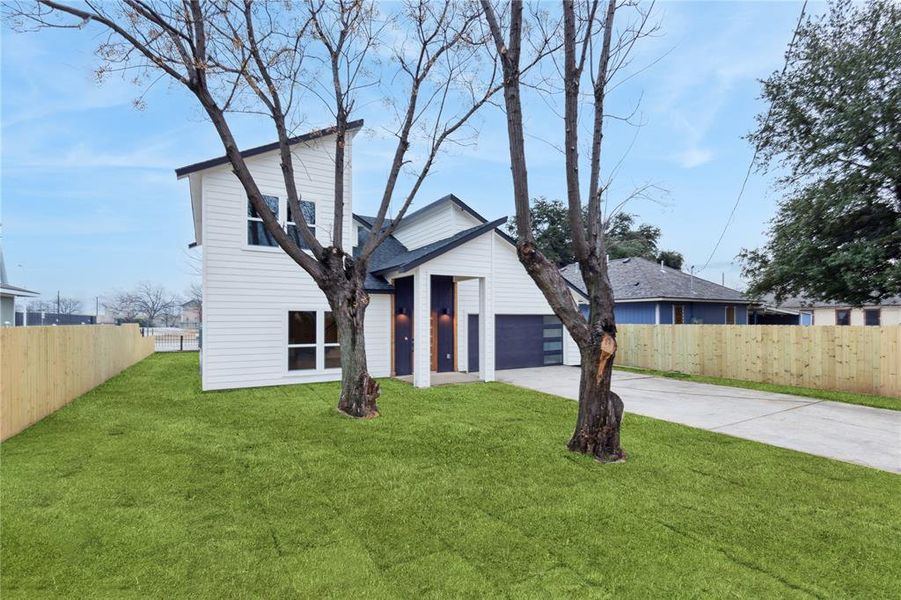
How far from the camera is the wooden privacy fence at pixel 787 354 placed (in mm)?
8953

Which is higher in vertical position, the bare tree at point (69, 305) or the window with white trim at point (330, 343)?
the bare tree at point (69, 305)

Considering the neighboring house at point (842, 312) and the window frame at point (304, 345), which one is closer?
the window frame at point (304, 345)

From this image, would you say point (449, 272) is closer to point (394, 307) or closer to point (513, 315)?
point (394, 307)

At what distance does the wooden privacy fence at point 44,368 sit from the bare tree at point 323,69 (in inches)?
151

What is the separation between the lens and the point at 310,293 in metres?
10.4

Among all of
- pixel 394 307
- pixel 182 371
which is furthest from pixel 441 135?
pixel 182 371

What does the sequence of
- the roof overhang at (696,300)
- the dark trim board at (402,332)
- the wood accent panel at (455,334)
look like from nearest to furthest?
1. the dark trim board at (402,332)
2. the wood accent panel at (455,334)
3. the roof overhang at (696,300)

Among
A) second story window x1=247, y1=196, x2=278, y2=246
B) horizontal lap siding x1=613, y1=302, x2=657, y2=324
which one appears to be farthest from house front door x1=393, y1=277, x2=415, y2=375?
horizontal lap siding x1=613, y1=302, x2=657, y2=324

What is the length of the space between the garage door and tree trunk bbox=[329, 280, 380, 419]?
6.04 m

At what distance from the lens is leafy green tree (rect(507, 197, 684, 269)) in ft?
Answer: 98.5

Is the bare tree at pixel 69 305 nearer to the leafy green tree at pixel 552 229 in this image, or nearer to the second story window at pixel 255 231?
the leafy green tree at pixel 552 229

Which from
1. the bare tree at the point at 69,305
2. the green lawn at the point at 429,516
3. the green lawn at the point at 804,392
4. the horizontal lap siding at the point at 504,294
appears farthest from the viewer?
the bare tree at the point at 69,305

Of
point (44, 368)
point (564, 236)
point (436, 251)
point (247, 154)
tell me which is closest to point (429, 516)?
point (436, 251)

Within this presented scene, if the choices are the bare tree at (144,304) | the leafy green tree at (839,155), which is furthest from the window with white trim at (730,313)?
the bare tree at (144,304)
